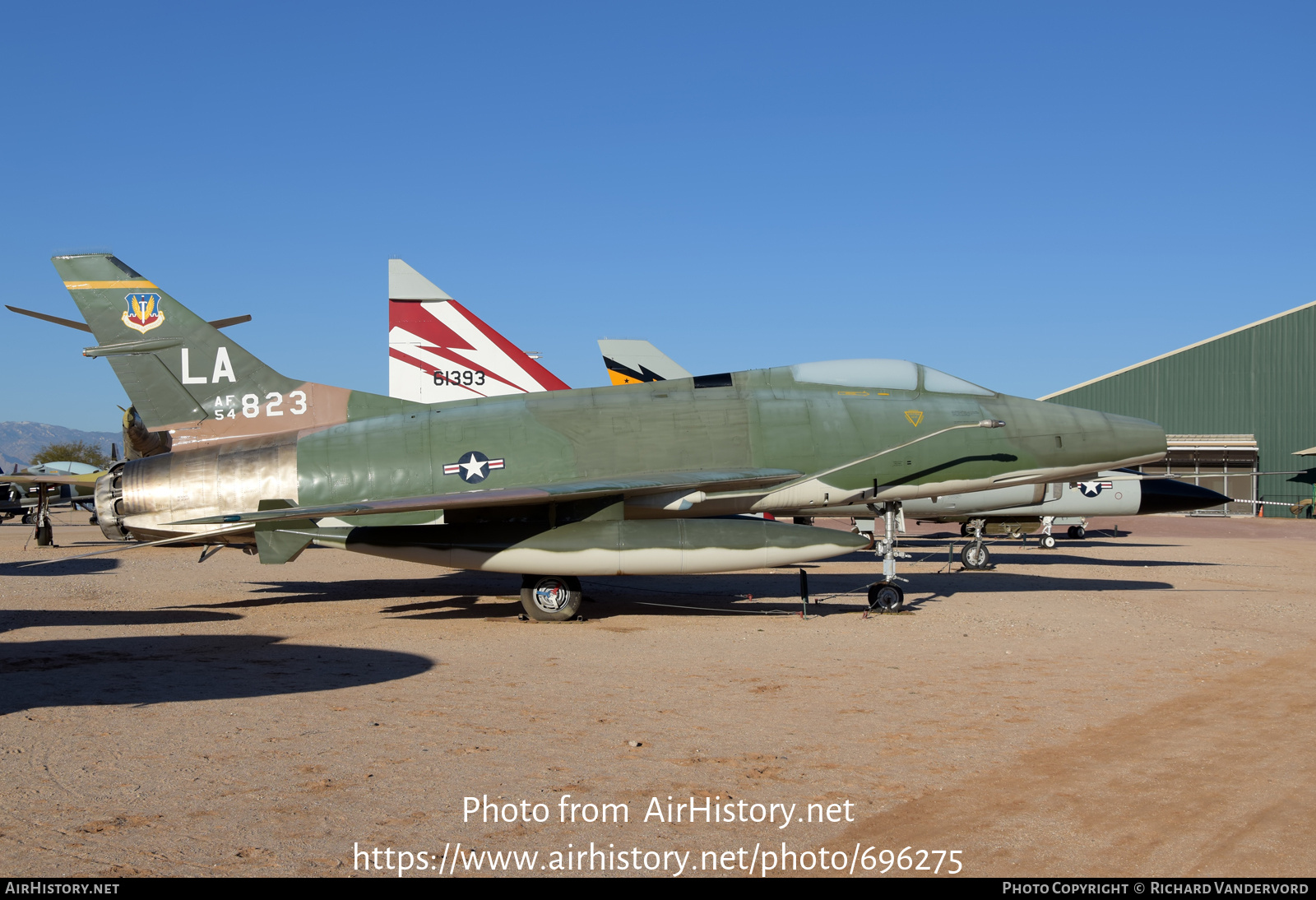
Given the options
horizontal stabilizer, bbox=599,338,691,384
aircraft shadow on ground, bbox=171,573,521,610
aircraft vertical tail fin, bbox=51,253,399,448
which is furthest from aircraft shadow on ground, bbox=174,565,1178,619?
horizontal stabilizer, bbox=599,338,691,384

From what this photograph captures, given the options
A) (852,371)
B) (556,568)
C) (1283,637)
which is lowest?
(1283,637)

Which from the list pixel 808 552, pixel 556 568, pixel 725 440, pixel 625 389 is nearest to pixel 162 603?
pixel 556 568

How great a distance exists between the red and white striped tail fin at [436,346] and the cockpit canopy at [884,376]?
6.39m

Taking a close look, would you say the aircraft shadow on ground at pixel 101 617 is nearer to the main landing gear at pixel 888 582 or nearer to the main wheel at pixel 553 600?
the main wheel at pixel 553 600

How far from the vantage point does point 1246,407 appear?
5025 centimetres

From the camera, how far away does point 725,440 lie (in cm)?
1388

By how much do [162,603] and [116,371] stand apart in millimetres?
3702

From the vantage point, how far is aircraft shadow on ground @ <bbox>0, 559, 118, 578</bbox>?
20023mm

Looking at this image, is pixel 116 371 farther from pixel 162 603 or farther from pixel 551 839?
pixel 551 839

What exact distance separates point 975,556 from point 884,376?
9.52m

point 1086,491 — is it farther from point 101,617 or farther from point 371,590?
point 101,617

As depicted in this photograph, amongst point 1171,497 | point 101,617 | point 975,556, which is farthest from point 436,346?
point 1171,497

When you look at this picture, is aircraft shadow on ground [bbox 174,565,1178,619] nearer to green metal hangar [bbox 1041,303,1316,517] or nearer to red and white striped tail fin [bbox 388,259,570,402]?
red and white striped tail fin [bbox 388,259,570,402]

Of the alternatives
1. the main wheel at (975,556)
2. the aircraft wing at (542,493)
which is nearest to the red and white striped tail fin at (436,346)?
the aircraft wing at (542,493)
